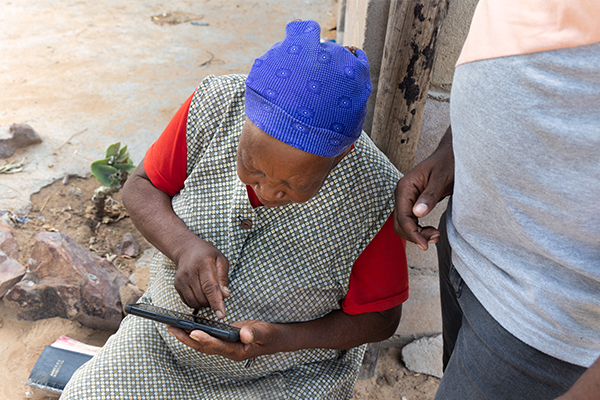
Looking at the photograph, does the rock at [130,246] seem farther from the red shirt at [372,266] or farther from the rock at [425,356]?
the rock at [425,356]

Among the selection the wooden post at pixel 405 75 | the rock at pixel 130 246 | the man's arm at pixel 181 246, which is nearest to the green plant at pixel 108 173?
the rock at pixel 130 246

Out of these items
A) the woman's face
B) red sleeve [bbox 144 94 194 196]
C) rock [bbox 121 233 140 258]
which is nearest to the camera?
the woman's face

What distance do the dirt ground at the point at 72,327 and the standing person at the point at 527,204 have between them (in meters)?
1.36

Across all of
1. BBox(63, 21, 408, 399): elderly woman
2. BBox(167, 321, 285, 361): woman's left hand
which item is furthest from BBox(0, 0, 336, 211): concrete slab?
BBox(167, 321, 285, 361): woman's left hand

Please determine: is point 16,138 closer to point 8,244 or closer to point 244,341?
A: point 8,244

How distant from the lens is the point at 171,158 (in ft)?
5.42

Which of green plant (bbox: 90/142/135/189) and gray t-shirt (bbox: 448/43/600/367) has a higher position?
gray t-shirt (bbox: 448/43/600/367)

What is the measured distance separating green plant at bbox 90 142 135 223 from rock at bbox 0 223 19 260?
1.91 feet

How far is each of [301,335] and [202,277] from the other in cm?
37

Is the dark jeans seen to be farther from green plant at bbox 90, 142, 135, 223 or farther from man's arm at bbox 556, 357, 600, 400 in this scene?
green plant at bbox 90, 142, 135, 223

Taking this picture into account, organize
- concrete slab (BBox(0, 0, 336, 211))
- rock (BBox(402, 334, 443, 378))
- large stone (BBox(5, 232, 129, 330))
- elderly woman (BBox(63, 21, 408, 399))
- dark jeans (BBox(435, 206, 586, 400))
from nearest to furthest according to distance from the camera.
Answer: dark jeans (BBox(435, 206, 586, 400)), elderly woman (BBox(63, 21, 408, 399)), large stone (BBox(5, 232, 129, 330)), rock (BBox(402, 334, 443, 378)), concrete slab (BBox(0, 0, 336, 211))

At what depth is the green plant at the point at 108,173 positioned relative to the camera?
124 inches

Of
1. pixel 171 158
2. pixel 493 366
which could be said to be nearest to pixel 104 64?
pixel 171 158

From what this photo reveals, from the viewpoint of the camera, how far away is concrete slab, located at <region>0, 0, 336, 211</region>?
4.04 meters
